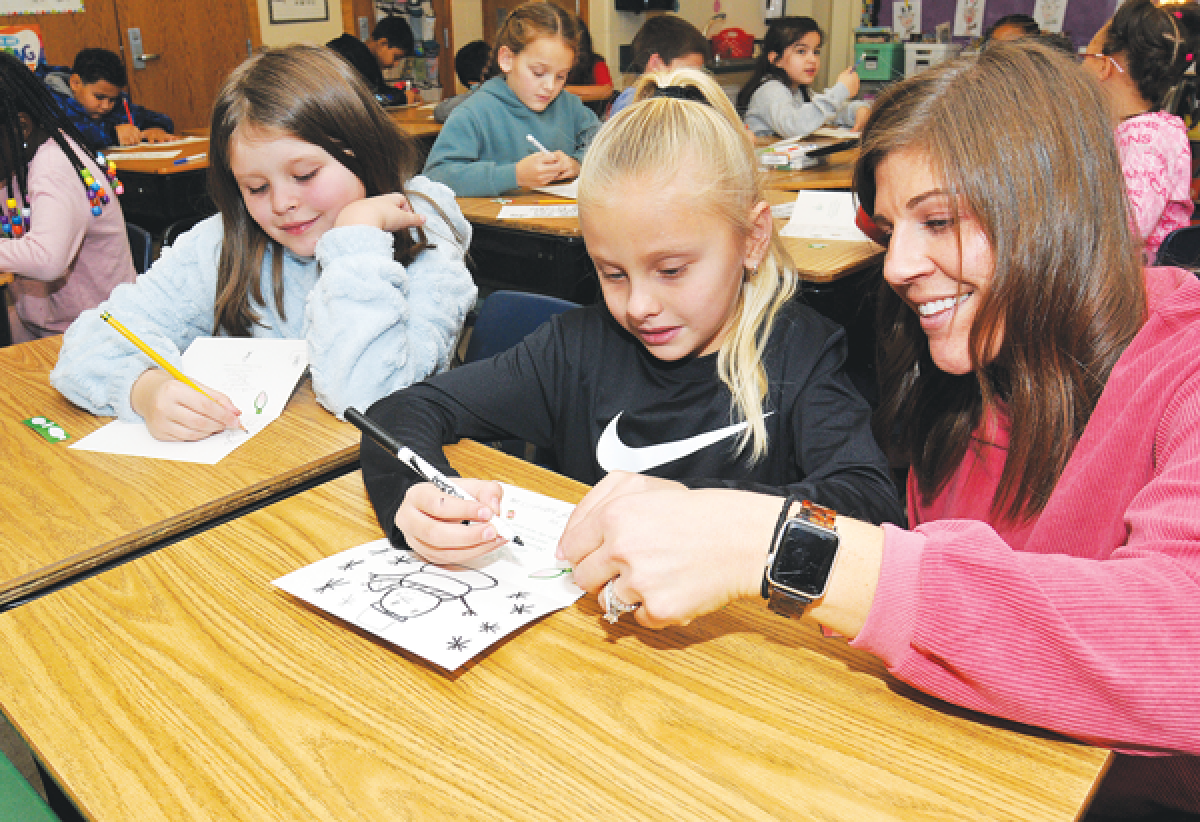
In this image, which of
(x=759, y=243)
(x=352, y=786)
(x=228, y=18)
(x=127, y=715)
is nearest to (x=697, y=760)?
(x=352, y=786)

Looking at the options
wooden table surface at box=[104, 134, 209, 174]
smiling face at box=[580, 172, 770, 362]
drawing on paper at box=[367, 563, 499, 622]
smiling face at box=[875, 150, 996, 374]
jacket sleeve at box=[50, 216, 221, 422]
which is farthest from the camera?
wooden table surface at box=[104, 134, 209, 174]

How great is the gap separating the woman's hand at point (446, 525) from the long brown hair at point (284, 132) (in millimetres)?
864

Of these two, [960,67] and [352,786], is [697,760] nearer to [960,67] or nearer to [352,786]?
[352,786]

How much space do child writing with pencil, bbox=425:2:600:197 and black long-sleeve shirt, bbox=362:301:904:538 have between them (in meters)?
1.94

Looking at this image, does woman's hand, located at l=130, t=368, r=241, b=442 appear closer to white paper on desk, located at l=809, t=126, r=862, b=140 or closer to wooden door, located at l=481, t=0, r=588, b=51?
white paper on desk, located at l=809, t=126, r=862, b=140

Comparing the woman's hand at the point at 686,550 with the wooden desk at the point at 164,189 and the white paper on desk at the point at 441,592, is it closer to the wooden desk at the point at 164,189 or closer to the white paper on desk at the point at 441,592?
the white paper on desk at the point at 441,592

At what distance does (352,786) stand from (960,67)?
3.30ft

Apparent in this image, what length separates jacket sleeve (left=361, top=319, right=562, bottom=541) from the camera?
3.69 feet

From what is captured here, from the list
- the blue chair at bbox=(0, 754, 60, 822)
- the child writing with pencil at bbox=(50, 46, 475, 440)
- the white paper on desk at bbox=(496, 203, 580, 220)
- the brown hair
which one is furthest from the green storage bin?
the blue chair at bbox=(0, 754, 60, 822)

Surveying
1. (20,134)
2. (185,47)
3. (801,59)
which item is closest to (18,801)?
(20,134)

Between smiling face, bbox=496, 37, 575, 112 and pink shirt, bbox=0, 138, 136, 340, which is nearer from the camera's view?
pink shirt, bbox=0, 138, 136, 340

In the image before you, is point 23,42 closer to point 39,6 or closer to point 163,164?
point 39,6

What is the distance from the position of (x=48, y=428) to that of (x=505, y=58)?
8.48 ft

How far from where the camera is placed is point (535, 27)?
3.29 metres
